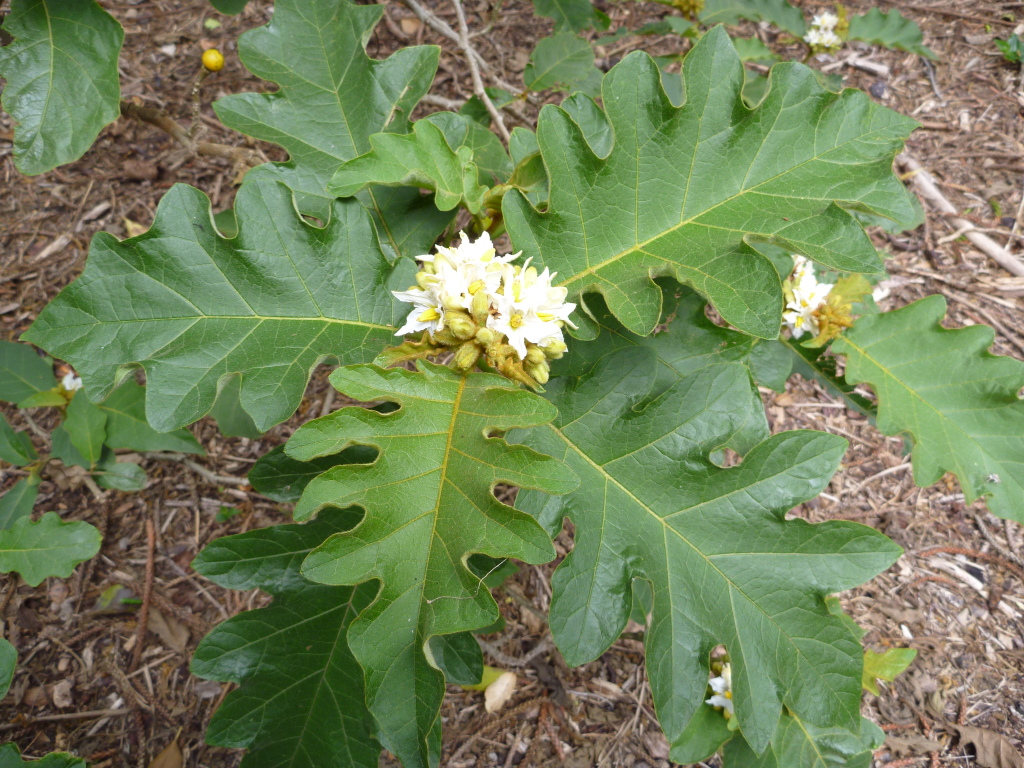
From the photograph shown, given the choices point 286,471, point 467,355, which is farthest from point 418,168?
point 286,471

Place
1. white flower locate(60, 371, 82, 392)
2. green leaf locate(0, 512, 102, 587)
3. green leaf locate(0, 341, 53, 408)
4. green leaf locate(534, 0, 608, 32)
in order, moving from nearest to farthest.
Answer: green leaf locate(0, 512, 102, 587), green leaf locate(0, 341, 53, 408), white flower locate(60, 371, 82, 392), green leaf locate(534, 0, 608, 32)

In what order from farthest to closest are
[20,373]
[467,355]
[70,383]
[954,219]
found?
1. [954,219]
2. [70,383]
3. [20,373]
4. [467,355]

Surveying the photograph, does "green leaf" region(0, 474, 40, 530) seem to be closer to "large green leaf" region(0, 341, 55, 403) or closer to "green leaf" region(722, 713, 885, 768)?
"large green leaf" region(0, 341, 55, 403)

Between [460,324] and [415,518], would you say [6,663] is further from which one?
[460,324]

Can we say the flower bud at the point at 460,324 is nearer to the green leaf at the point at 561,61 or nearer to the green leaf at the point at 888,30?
the green leaf at the point at 561,61

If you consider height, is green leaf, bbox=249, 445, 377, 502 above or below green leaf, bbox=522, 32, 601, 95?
below

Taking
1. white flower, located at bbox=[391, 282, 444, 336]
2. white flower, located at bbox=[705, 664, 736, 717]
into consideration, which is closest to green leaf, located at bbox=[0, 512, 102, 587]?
white flower, located at bbox=[391, 282, 444, 336]
